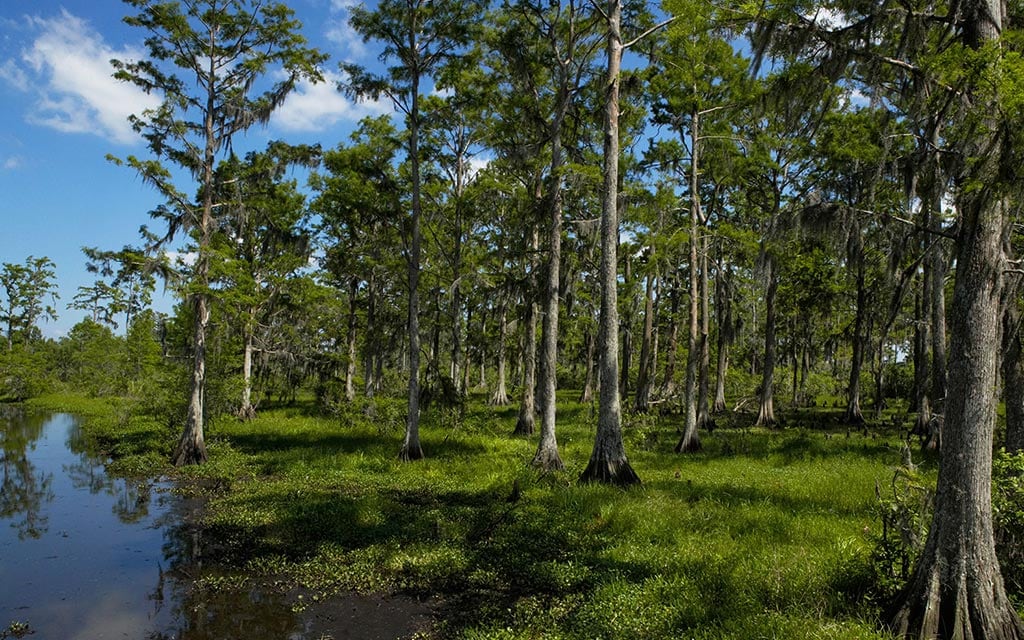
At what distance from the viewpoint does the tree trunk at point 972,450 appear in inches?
197

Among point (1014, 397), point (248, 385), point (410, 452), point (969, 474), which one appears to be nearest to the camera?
point (969, 474)

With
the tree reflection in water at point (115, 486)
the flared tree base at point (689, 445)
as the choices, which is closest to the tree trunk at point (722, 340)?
the flared tree base at point (689, 445)

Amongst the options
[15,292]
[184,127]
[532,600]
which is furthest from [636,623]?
[15,292]

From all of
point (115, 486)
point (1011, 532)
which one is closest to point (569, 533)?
point (1011, 532)

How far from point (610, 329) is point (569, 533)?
16.7 ft

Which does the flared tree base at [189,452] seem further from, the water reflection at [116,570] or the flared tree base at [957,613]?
the flared tree base at [957,613]

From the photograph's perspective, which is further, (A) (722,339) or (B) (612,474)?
(A) (722,339)

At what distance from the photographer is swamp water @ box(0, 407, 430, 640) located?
7031 mm

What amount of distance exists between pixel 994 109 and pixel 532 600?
7.25 m

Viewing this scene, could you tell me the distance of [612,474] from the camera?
40.7ft

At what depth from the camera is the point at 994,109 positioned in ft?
16.6

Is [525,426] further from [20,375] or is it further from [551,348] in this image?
[20,375]

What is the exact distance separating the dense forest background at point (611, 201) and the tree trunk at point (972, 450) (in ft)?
0.08

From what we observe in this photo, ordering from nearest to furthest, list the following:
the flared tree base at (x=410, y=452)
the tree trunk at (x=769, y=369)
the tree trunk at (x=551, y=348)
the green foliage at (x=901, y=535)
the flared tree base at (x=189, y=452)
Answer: the green foliage at (x=901, y=535)
the tree trunk at (x=551, y=348)
the flared tree base at (x=410, y=452)
the flared tree base at (x=189, y=452)
the tree trunk at (x=769, y=369)
